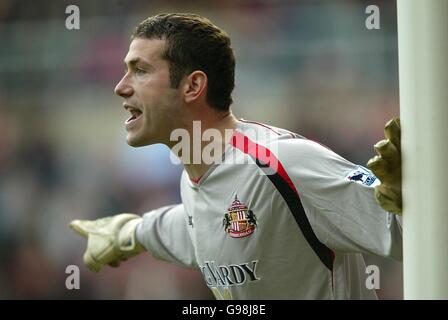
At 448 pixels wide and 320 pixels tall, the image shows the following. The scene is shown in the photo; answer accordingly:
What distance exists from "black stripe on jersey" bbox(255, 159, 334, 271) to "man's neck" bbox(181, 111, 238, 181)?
0.26m

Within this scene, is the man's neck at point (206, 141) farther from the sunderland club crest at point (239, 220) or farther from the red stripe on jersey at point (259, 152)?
the sunderland club crest at point (239, 220)

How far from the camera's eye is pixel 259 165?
7.93 feet

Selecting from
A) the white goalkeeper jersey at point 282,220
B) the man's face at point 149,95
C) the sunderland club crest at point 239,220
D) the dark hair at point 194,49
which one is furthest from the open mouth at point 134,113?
the sunderland club crest at point 239,220

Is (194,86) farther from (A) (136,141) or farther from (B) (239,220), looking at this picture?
(B) (239,220)

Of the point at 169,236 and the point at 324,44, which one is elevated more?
the point at 324,44

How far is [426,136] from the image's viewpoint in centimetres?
164

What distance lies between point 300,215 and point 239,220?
8.3 inches

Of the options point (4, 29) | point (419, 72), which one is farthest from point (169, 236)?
point (4, 29)

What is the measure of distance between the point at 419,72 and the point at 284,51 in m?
4.01

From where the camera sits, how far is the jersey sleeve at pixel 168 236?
303 centimetres

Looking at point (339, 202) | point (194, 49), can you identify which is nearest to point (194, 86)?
point (194, 49)

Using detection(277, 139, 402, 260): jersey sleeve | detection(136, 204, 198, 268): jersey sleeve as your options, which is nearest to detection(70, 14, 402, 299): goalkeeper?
detection(277, 139, 402, 260): jersey sleeve
